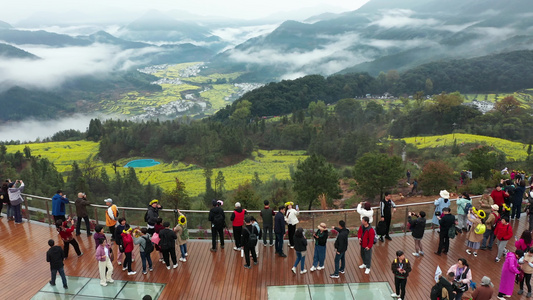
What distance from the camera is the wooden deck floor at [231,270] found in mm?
8633

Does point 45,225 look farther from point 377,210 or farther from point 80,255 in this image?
point 377,210

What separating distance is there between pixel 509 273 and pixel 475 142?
54.0 metres

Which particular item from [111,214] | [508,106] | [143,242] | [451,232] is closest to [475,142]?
[508,106]

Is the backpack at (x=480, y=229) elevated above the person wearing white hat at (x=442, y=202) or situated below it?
below

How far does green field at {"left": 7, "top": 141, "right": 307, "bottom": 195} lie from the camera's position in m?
63.6

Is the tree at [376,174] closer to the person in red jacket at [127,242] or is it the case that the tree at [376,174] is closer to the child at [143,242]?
the child at [143,242]

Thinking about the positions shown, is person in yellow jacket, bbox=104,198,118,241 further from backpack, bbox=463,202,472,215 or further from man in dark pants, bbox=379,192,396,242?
backpack, bbox=463,202,472,215

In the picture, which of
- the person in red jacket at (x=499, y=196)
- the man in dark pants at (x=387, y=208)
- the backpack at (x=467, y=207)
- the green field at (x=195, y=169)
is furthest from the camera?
the green field at (x=195, y=169)

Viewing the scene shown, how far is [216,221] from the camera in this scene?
9992mm

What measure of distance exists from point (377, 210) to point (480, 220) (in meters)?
2.74

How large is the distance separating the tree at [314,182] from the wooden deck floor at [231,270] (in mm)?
19347

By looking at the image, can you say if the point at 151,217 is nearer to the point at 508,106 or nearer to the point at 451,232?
the point at 451,232

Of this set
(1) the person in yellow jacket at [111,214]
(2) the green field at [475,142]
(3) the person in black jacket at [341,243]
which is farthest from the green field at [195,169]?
(3) the person in black jacket at [341,243]

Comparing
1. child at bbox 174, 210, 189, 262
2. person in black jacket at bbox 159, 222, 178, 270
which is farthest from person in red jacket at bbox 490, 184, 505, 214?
person in black jacket at bbox 159, 222, 178, 270
